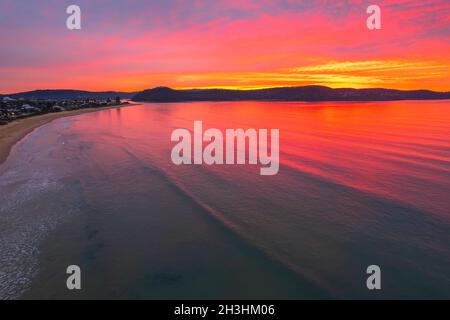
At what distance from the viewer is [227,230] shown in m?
15.4

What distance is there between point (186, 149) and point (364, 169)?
23821 mm

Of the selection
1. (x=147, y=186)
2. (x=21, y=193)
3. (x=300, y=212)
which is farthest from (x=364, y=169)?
(x=21, y=193)

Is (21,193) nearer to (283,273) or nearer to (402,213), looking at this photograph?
(283,273)

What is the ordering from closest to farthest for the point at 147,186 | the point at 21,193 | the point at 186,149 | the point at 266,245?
→ 1. the point at 266,245
2. the point at 21,193
3. the point at 147,186
4. the point at 186,149

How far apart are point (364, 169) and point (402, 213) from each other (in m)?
10.9

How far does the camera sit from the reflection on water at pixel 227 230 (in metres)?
10.9

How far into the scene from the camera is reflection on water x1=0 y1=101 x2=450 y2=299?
10.9 metres

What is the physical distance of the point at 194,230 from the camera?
50.8 ft

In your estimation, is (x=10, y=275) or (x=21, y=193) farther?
(x=21, y=193)
